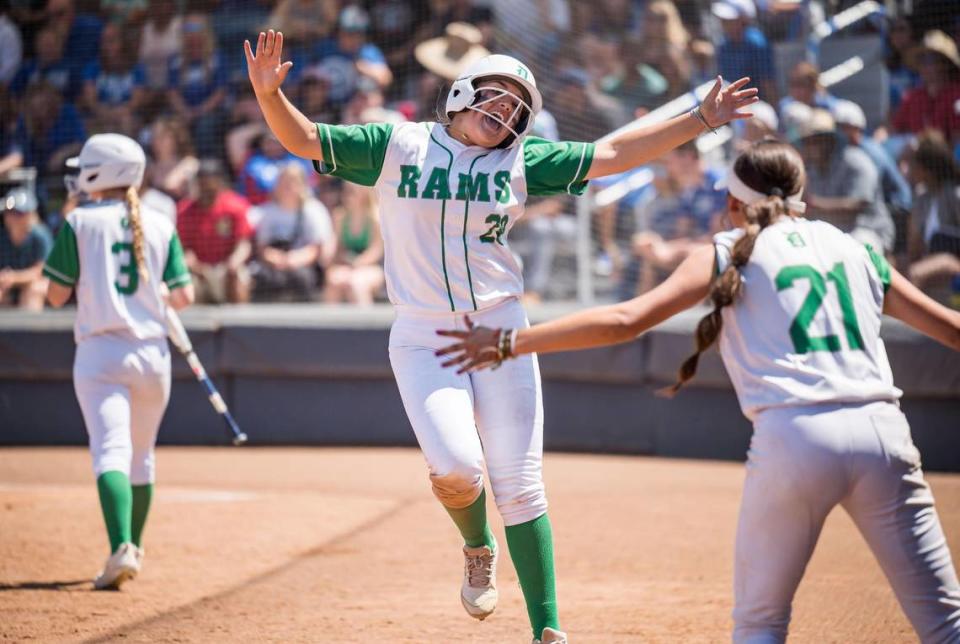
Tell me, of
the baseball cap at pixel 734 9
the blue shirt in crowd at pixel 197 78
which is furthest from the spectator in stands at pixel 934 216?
the blue shirt in crowd at pixel 197 78

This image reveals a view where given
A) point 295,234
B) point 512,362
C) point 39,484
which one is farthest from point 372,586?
point 295,234

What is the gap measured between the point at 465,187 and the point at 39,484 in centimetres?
575

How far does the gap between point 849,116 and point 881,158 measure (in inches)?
17.6

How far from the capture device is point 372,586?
5.84 meters

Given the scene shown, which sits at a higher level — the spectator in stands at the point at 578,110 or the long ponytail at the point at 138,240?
the spectator in stands at the point at 578,110

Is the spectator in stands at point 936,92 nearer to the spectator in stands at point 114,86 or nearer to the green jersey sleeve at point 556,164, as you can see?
the green jersey sleeve at point 556,164

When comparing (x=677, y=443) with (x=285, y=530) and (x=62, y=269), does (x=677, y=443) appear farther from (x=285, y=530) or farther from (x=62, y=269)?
A: (x=62, y=269)

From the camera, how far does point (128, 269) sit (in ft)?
19.9

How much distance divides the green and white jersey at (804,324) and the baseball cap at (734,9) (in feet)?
27.1

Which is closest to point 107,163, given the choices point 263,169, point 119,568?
point 119,568

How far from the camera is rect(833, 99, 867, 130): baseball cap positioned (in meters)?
10.2

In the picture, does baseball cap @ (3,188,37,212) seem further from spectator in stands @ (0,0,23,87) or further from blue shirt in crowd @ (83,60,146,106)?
spectator in stands @ (0,0,23,87)

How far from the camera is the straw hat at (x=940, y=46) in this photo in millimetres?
10148

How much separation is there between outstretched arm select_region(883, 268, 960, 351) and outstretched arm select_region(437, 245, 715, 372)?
530 mm
